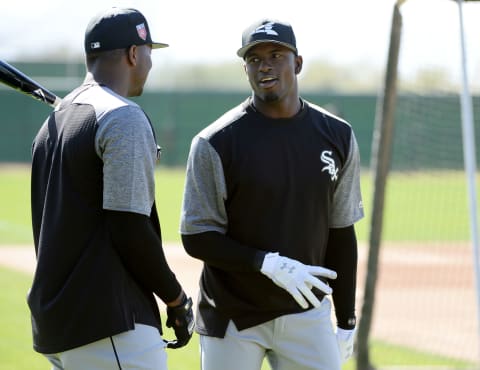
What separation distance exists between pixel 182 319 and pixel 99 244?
48 cm

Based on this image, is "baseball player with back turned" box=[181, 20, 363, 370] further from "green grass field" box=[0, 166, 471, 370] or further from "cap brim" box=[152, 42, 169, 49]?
"green grass field" box=[0, 166, 471, 370]

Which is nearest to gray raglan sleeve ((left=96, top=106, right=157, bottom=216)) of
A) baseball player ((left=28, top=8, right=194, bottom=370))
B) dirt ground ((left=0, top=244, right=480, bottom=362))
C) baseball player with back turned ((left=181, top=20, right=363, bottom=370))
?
baseball player ((left=28, top=8, right=194, bottom=370))

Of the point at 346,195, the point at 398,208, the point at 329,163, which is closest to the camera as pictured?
the point at 329,163

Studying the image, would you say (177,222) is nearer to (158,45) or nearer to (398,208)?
(398,208)

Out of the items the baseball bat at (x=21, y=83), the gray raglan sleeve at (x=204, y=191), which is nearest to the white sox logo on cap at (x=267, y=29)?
the gray raglan sleeve at (x=204, y=191)

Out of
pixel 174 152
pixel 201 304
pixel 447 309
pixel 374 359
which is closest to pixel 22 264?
pixel 447 309

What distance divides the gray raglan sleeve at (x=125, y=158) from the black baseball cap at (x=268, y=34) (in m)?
0.91

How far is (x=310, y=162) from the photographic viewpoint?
155 inches

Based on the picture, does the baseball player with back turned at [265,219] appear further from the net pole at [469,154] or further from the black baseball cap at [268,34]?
the net pole at [469,154]

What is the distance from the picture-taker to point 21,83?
400 centimetres

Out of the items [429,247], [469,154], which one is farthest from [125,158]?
[429,247]

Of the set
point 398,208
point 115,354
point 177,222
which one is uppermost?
point 115,354

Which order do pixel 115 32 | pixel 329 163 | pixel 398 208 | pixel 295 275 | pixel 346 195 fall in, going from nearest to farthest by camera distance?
pixel 115 32 → pixel 295 275 → pixel 329 163 → pixel 346 195 → pixel 398 208

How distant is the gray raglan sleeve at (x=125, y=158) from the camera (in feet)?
10.4
